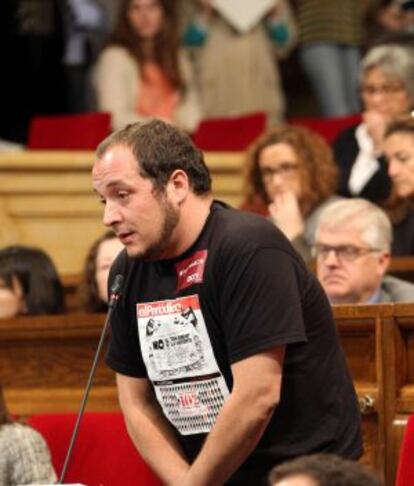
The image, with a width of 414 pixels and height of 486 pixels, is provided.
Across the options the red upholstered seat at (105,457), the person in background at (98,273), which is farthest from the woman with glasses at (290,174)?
the red upholstered seat at (105,457)

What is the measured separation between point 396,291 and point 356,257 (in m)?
0.14

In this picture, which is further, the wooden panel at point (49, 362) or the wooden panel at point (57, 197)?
the wooden panel at point (57, 197)

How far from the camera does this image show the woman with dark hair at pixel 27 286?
4.42m

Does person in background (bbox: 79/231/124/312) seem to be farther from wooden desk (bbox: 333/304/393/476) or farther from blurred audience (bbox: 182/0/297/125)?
blurred audience (bbox: 182/0/297/125)

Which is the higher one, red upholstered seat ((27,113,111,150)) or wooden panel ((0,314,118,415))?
red upholstered seat ((27,113,111,150))

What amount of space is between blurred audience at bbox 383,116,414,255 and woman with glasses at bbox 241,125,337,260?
0.25 m

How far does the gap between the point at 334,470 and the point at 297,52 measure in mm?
5295

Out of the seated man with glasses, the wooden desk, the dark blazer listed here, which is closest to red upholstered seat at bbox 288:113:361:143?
the dark blazer

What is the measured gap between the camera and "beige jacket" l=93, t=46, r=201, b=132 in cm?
626

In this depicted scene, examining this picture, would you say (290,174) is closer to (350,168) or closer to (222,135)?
(350,168)

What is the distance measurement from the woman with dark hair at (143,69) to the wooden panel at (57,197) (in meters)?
0.44

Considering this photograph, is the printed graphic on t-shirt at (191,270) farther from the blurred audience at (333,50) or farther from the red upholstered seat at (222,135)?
the blurred audience at (333,50)

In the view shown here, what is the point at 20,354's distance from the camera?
13.0ft

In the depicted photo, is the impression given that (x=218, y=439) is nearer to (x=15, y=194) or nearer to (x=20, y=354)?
(x=20, y=354)
